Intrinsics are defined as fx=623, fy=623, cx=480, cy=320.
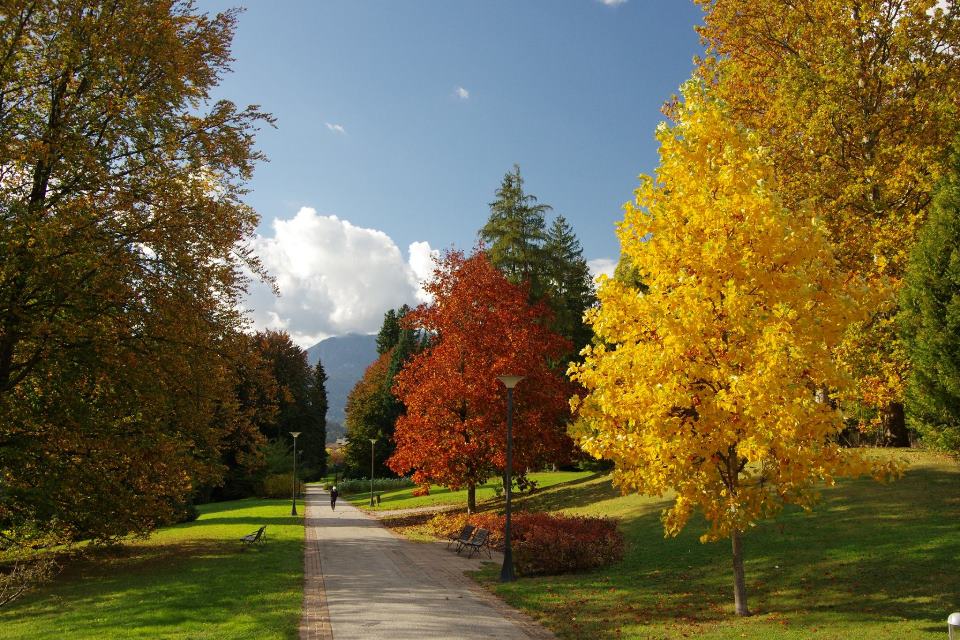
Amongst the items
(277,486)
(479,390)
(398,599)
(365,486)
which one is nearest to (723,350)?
(398,599)

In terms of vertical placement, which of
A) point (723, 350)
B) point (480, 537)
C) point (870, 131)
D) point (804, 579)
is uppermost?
point (870, 131)

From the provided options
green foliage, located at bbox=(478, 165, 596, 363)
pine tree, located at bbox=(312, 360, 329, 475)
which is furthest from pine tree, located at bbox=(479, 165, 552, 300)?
pine tree, located at bbox=(312, 360, 329, 475)

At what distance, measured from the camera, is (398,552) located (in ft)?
59.4

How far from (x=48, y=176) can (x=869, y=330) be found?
2000 cm

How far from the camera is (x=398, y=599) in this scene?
1120 cm

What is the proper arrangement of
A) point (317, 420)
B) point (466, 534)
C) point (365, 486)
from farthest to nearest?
point (317, 420)
point (365, 486)
point (466, 534)

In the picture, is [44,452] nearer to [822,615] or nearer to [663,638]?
[663,638]

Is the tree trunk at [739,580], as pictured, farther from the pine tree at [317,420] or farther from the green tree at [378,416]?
the pine tree at [317,420]

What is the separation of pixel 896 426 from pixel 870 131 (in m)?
9.44

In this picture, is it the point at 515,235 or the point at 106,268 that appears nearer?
the point at 106,268

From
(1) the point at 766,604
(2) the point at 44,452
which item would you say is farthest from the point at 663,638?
(2) the point at 44,452

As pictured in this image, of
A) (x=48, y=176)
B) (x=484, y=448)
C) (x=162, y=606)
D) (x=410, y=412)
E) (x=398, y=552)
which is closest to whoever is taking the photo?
(x=162, y=606)

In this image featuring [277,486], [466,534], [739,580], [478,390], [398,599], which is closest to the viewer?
[739,580]

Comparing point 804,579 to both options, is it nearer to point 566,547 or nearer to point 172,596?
point 566,547
